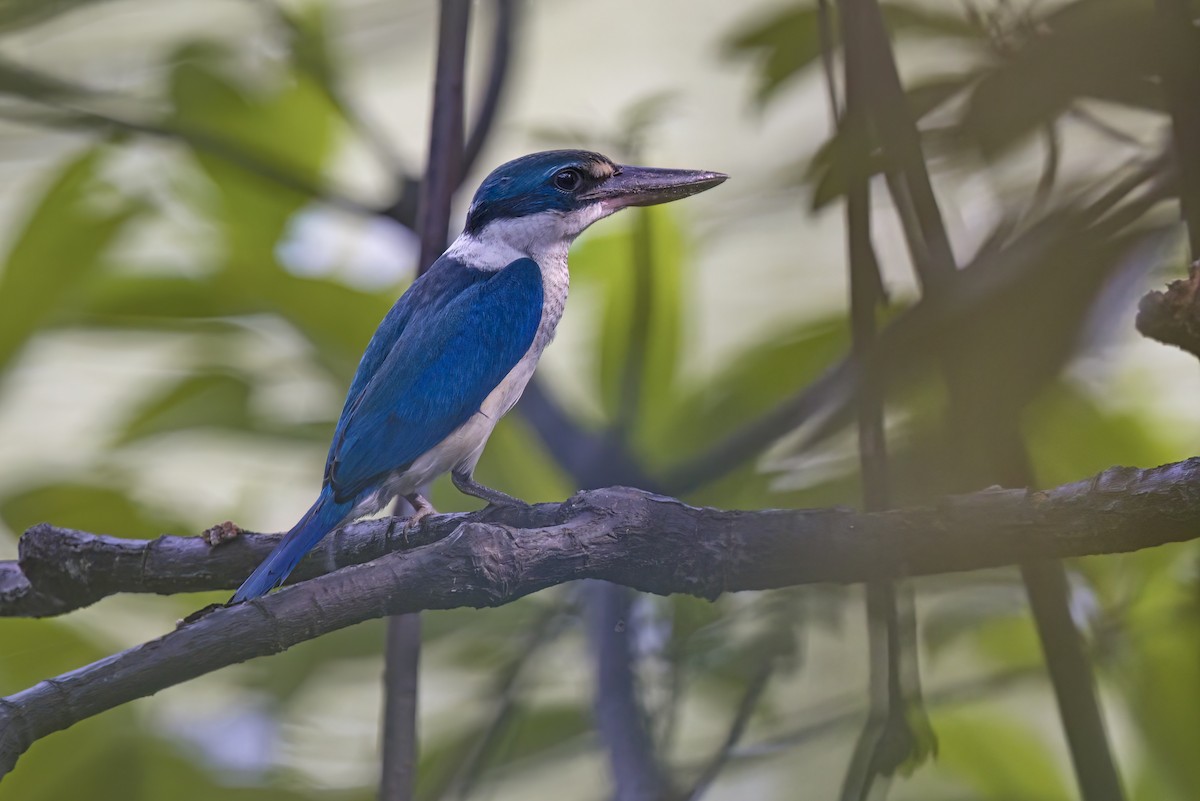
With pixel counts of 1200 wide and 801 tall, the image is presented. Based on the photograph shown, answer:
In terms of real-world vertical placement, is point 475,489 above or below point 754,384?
below

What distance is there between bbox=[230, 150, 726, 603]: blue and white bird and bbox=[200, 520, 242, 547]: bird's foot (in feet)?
0.31

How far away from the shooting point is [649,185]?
1.03m

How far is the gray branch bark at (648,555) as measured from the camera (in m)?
0.62

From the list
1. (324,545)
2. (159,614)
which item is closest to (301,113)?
(159,614)

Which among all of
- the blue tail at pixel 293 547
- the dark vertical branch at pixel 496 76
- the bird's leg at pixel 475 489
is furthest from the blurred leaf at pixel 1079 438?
the dark vertical branch at pixel 496 76

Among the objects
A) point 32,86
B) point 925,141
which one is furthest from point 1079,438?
point 32,86

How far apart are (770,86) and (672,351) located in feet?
0.99

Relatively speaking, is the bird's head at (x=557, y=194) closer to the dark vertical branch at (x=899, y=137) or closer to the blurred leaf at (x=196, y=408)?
the dark vertical branch at (x=899, y=137)

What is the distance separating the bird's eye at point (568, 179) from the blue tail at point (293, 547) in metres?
0.38

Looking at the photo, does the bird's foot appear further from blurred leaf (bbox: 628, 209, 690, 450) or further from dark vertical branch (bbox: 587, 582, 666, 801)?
blurred leaf (bbox: 628, 209, 690, 450)

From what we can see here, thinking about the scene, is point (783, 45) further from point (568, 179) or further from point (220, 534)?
point (220, 534)

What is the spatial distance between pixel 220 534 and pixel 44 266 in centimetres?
53

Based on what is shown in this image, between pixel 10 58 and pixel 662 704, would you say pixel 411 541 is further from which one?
pixel 10 58

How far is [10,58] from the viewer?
1409 mm
